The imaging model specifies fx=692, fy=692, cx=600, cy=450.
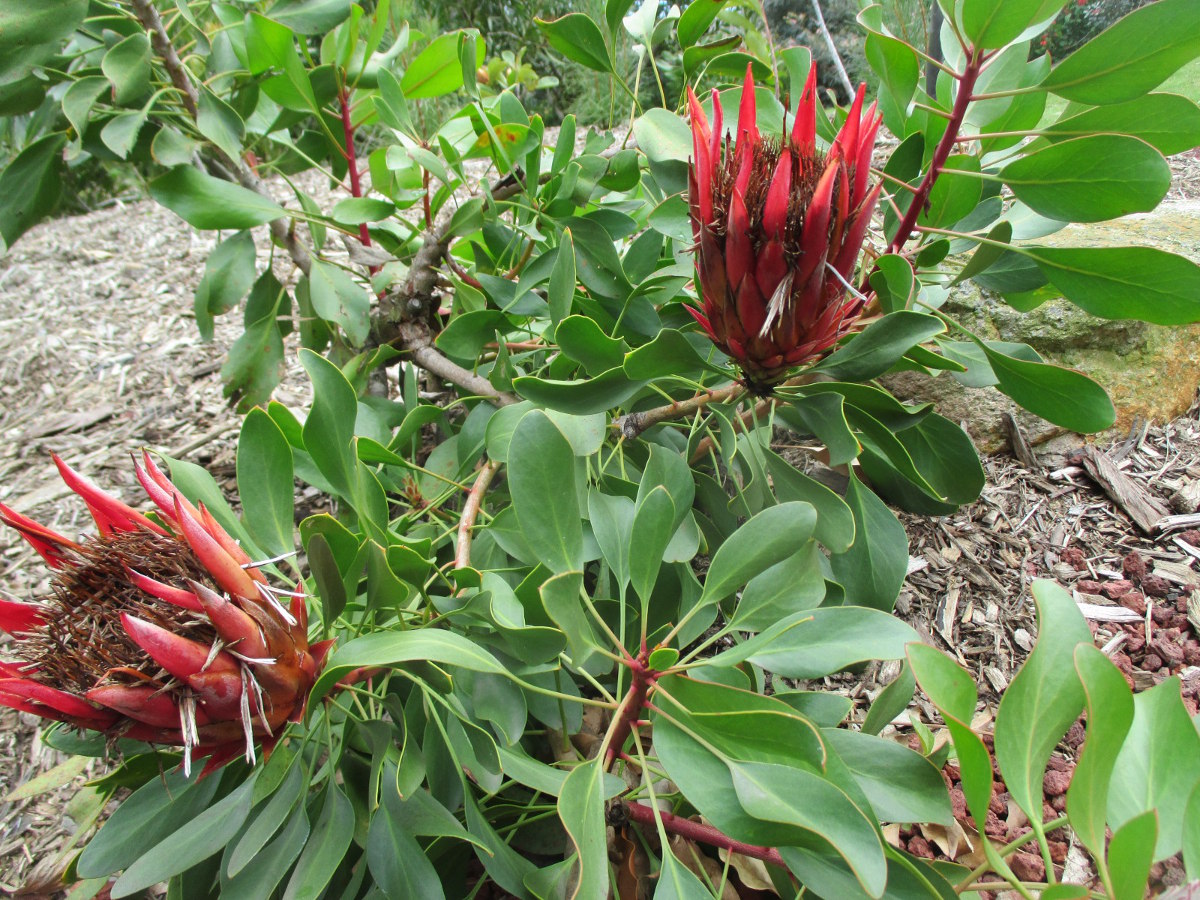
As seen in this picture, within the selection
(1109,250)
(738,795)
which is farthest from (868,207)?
(738,795)

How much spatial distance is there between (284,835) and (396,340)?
42.9 inches

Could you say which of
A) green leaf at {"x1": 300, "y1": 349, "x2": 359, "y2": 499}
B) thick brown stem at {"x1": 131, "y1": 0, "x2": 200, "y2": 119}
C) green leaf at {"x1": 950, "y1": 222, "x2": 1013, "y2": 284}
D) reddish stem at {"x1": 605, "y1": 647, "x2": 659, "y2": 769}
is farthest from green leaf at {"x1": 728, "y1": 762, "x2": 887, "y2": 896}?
thick brown stem at {"x1": 131, "y1": 0, "x2": 200, "y2": 119}

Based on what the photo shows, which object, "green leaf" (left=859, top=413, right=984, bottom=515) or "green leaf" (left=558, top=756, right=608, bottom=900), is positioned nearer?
"green leaf" (left=558, top=756, right=608, bottom=900)

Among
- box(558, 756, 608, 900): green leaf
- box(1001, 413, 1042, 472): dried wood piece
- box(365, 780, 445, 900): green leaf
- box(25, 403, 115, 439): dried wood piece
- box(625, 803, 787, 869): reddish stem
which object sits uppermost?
box(558, 756, 608, 900): green leaf

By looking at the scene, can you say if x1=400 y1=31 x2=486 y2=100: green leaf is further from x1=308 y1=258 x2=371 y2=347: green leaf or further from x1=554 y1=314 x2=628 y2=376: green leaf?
x1=554 y1=314 x2=628 y2=376: green leaf

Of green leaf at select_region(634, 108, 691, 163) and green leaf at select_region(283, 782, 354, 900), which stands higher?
green leaf at select_region(634, 108, 691, 163)

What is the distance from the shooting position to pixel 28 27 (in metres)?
1.17

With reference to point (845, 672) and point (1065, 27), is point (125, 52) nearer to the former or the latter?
point (845, 672)

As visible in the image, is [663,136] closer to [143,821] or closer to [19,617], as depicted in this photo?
[19,617]

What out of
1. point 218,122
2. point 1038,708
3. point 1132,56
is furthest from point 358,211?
point 1038,708

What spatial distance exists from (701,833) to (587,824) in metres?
0.23

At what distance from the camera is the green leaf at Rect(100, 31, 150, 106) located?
1185 millimetres

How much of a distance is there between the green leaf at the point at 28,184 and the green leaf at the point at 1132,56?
1.73 metres

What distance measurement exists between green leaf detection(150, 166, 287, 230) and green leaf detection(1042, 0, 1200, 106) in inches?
49.7
